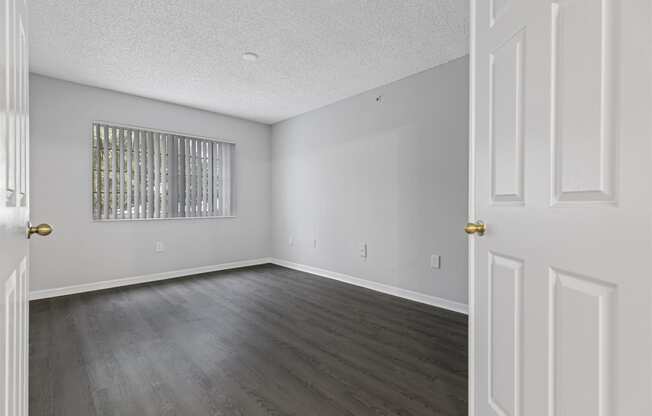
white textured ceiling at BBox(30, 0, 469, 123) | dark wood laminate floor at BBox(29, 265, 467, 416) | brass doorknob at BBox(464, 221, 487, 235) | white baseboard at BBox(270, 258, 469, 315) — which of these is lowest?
dark wood laminate floor at BBox(29, 265, 467, 416)

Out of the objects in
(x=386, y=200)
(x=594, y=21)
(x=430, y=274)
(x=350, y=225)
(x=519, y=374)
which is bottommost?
(x=430, y=274)

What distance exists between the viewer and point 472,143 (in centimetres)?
118

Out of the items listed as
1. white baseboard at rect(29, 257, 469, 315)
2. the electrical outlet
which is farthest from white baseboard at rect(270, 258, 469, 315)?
the electrical outlet

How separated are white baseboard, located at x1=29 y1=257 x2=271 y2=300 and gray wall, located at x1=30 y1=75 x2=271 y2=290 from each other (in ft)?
0.17

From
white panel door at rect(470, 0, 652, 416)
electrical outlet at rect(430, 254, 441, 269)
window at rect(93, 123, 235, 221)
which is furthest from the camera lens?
window at rect(93, 123, 235, 221)

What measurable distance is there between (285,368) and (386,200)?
7.07 feet

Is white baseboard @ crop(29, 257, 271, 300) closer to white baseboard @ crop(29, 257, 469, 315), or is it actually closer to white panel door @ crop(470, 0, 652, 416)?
white baseboard @ crop(29, 257, 469, 315)

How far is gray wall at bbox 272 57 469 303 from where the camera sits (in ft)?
9.73

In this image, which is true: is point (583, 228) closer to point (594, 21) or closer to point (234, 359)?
point (594, 21)

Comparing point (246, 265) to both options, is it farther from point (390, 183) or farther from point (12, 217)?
point (12, 217)

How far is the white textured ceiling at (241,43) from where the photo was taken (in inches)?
86.8

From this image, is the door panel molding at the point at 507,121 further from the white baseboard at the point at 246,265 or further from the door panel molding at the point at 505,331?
the white baseboard at the point at 246,265

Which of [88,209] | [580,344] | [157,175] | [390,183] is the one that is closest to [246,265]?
[157,175]

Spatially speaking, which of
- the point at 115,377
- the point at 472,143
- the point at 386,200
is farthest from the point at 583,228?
the point at 386,200
